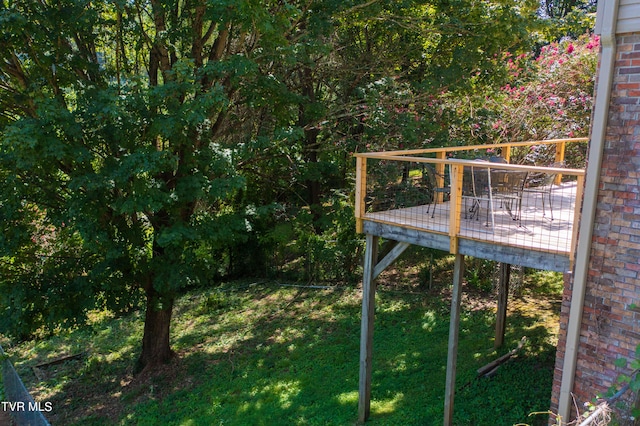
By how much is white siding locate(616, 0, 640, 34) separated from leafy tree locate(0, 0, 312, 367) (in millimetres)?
4204

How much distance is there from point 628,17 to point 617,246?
1.87 metres

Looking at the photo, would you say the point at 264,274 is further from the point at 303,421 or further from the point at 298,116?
the point at 303,421

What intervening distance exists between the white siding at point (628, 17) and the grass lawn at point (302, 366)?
461cm

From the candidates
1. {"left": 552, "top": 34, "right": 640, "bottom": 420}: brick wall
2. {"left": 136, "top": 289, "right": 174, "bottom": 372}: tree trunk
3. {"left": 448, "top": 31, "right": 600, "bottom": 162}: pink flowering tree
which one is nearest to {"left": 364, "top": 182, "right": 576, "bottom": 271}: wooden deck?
{"left": 552, "top": 34, "right": 640, "bottom": 420}: brick wall

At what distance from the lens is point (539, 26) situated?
363 inches

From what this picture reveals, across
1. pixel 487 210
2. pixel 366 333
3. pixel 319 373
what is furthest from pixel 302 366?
pixel 487 210

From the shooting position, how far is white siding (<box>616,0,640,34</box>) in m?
3.93

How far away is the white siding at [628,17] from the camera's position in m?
3.93

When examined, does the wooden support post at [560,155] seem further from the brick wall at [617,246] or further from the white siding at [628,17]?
the white siding at [628,17]

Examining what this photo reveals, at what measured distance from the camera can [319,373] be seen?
8.34 meters

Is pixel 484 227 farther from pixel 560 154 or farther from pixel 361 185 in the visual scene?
pixel 560 154

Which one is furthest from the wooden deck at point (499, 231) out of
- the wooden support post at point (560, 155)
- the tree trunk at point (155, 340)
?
the tree trunk at point (155, 340)

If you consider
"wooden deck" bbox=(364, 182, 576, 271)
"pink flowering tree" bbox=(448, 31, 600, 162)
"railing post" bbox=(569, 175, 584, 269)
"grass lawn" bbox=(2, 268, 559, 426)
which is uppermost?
"pink flowering tree" bbox=(448, 31, 600, 162)

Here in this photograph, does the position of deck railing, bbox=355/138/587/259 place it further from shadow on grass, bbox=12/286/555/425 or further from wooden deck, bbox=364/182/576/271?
shadow on grass, bbox=12/286/555/425
